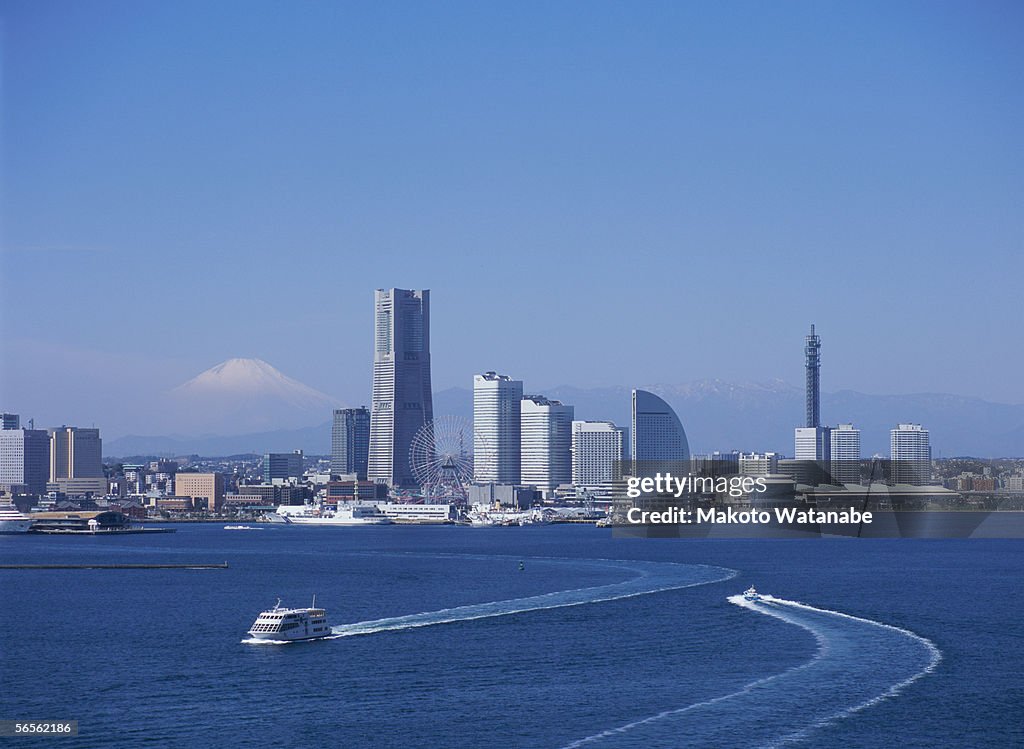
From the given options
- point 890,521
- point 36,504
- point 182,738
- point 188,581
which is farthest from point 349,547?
point 36,504

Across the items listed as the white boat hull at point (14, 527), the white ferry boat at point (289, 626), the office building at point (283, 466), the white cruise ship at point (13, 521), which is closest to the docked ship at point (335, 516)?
the white cruise ship at point (13, 521)

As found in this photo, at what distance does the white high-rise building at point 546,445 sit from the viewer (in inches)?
6496

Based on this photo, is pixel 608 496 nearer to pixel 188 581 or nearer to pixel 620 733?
pixel 188 581

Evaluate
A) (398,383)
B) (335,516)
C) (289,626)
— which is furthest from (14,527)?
(398,383)

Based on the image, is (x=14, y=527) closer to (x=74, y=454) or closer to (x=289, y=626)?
(x=74, y=454)

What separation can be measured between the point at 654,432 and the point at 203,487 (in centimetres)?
4821

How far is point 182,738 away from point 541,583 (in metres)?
22.4

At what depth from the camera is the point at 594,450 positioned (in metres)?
165

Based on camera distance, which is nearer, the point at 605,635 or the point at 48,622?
the point at 605,635

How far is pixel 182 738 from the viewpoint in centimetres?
1858

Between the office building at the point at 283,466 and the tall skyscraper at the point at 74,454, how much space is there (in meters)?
32.8

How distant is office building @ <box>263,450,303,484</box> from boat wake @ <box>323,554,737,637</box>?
138658 millimetres

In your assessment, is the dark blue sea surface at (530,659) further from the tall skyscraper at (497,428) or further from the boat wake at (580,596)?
the tall skyscraper at (497,428)

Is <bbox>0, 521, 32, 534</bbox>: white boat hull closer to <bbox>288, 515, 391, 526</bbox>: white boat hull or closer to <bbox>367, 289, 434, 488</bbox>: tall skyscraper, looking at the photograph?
<bbox>288, 515, 391, 526</bbox>: white boat hull
